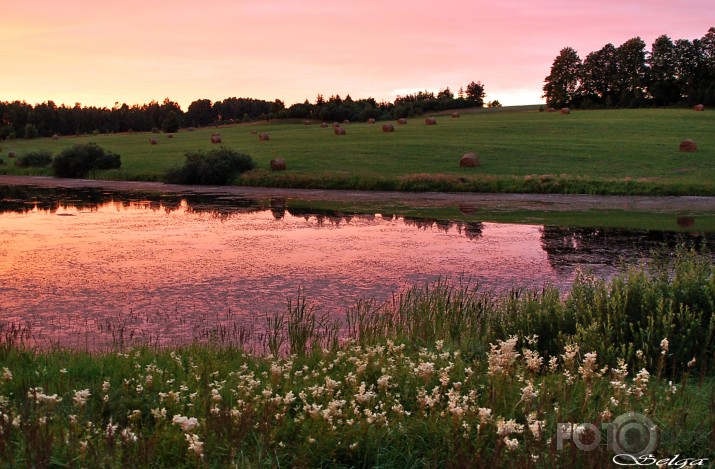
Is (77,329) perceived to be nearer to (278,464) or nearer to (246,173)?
(278,464)

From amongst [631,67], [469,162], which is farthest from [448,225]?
[631,67]

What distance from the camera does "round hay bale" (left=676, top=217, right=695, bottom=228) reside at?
75.8 ft

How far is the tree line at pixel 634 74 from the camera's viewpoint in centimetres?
9000

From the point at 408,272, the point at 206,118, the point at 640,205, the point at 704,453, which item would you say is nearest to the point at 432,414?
the point at 704,453

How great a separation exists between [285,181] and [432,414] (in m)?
33.0

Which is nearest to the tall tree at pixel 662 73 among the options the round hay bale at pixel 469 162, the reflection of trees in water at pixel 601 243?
the round hay bale at pixel 469 162

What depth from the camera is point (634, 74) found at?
9525cm

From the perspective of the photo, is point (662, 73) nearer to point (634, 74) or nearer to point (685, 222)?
point (634, 74)

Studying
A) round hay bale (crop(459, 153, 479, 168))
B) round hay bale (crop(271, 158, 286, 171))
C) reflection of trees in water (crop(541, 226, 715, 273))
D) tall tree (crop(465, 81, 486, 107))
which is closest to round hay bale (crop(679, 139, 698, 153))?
round hay bale (crop(459, 153, 479, 168))

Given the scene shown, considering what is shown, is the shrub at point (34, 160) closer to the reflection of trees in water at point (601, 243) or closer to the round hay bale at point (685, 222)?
the reflection of trees in water at point (601, 243)

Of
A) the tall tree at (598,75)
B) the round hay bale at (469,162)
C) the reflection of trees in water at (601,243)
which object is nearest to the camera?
the reflection of trees in water at (601,243)

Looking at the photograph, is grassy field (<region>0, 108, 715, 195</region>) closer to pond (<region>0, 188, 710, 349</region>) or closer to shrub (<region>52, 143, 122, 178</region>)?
shrub (<region>52, 143, 122, 178</region>)

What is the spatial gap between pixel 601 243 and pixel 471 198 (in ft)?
41.5

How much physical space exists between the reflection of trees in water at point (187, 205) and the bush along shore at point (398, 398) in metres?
11.4
